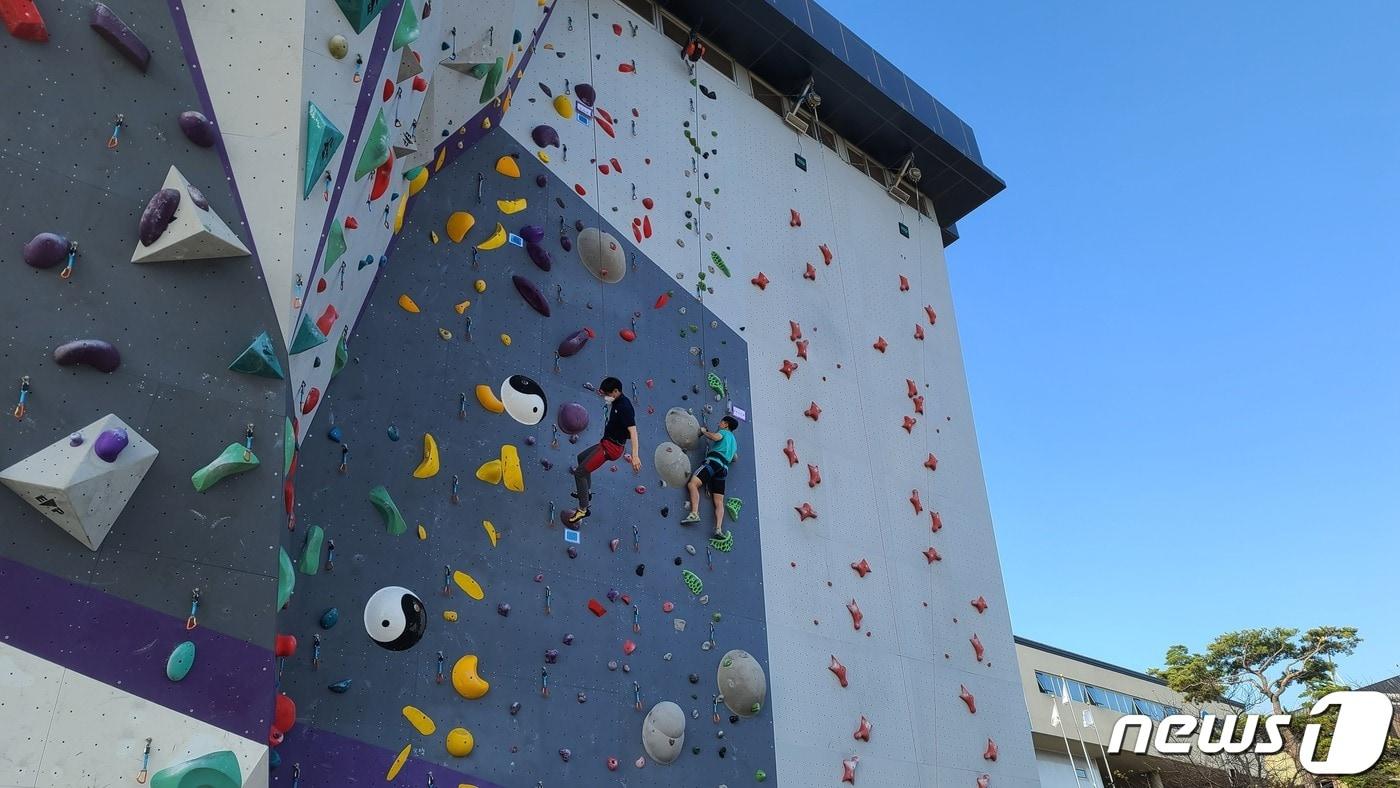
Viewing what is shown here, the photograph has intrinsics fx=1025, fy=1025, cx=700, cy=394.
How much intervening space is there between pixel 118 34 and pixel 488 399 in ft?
10.3

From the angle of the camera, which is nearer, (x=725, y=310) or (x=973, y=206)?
(x=725, y=310)

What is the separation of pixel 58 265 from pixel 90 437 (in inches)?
25.1

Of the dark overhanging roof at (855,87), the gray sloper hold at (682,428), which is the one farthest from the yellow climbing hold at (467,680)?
the dark overhanging roof at (855,87)

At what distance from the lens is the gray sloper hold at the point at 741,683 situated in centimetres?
715

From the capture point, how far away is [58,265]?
364cm

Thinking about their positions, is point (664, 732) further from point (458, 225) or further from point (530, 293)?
point (458, 225)

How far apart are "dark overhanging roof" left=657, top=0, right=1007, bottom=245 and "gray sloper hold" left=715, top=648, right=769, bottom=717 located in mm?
6211

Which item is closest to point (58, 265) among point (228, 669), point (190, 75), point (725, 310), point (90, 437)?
point (90, 437)

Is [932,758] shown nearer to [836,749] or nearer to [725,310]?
[836,749]

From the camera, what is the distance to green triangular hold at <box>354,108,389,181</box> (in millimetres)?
4707

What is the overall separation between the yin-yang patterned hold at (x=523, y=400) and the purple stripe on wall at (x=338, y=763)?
2.19 m

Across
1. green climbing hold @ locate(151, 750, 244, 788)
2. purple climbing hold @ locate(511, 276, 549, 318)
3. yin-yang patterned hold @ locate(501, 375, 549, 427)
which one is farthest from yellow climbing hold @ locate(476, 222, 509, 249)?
green climbing hold @ locate(151, 750, 244, 788)

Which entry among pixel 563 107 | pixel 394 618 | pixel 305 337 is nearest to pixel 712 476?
pixel 394 618

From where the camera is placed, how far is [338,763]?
505 centimetres
